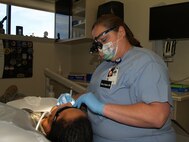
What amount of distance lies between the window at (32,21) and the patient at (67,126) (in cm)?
236

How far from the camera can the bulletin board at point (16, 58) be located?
292 cm

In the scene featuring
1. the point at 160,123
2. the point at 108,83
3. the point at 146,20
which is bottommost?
the point at 160,123

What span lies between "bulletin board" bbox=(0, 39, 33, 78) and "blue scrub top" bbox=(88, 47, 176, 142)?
6.80 feet

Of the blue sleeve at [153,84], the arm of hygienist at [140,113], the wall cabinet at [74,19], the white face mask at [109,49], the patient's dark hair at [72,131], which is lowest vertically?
the patient's dark hair at [72,131]

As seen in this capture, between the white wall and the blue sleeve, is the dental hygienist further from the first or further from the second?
the white wall

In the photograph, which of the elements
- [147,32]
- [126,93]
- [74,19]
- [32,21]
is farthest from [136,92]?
[32,21]

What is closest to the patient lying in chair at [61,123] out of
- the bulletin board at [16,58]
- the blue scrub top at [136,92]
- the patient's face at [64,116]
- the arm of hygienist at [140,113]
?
the patient's face at [64,116]

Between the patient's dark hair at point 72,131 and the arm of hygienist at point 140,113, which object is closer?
the patient's dark hair at point 72,131

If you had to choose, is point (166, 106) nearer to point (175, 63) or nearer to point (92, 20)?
point (175, 63)

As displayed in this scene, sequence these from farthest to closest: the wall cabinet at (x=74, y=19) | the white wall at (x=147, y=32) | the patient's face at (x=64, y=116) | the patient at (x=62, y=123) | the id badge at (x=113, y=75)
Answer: the wall cabinet at (x=74, y=19) < the white wall at (x=147, y=32) < the id badge at (x=113, y=75) < the patient's face at (x=64, y=116) < the patient at (x=62, y=123)

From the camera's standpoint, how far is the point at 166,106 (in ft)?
3.19

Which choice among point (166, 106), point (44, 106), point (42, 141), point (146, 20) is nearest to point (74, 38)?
point (146, 20)

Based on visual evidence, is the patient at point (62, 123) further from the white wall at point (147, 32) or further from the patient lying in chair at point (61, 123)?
the white wall at point (147, 32)

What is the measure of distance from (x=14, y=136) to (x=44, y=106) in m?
0.62
